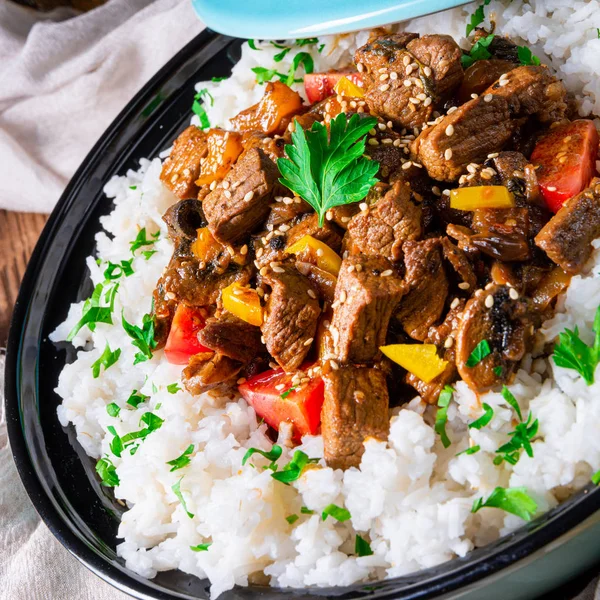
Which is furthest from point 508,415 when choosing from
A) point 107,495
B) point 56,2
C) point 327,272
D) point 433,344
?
point 56,2

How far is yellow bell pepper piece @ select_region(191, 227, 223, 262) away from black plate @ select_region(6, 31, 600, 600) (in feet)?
3.60

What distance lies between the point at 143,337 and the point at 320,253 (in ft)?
3.46

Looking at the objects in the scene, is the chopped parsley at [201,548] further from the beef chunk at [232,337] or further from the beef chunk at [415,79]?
the beef chunk at [415,79]

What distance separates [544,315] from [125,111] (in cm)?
296

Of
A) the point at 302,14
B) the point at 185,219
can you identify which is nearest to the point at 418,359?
the point at 185,219

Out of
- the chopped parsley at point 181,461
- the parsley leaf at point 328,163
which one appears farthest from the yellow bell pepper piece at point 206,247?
the chopped parsley at point 181,461

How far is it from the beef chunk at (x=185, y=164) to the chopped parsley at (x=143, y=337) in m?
0.74

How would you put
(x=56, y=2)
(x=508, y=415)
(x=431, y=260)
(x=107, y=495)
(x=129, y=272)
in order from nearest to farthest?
(x=508, y=415), (x=431, y=260), (x=107, y=495), (x=129, y=272), (x=56, y=2)

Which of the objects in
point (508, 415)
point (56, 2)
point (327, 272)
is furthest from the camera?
point (56, 2)

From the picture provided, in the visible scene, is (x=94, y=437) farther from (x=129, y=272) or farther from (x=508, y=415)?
(x=508, y=415)

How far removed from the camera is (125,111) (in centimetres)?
473

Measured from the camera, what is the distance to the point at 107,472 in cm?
361

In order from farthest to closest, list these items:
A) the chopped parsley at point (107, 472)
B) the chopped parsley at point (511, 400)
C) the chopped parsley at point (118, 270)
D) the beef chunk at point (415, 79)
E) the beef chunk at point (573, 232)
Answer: the chopped parsley at point (118, 270) < the chopped parsley at point (107, 472) < the beef chunk at point (415, 79) < the beef chunk at point (573, 232) < the chopped parsley at point (511, 400)

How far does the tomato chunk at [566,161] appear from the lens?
123 inches
